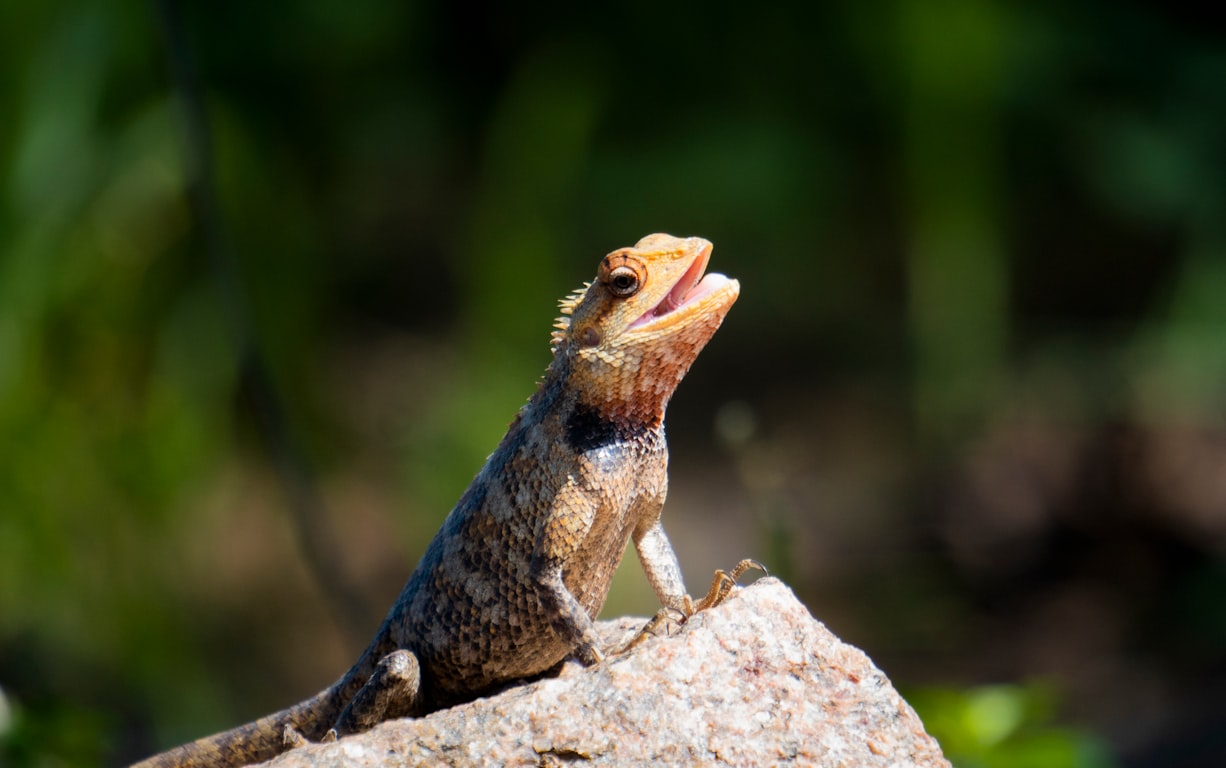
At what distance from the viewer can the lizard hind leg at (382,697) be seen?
128 inches

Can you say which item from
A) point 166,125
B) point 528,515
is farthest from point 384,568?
point 528,515

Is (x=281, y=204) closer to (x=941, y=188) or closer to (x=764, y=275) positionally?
(x=764, y=275)

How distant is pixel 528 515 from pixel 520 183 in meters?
5.94

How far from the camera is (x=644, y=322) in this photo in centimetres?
343

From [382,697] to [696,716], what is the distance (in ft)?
3.05

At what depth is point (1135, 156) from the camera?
9.74 metres

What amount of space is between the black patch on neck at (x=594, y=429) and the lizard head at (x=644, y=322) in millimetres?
22

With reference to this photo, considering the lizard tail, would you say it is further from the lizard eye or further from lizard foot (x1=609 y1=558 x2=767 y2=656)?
the lizard eye

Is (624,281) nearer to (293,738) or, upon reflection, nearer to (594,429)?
(594,429)

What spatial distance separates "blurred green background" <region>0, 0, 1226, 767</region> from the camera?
793 centimetres

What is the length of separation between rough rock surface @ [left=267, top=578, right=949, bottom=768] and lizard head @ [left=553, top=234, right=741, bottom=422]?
0.76 metres

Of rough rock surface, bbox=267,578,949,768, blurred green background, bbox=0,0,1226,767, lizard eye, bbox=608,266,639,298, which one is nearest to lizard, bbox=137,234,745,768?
lizard eye, bbox=608,266,639,298

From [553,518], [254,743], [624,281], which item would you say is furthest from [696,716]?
[254,743]

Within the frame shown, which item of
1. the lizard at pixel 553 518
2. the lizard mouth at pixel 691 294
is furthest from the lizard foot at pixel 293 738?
the lizard mouth at pixel 691 294
